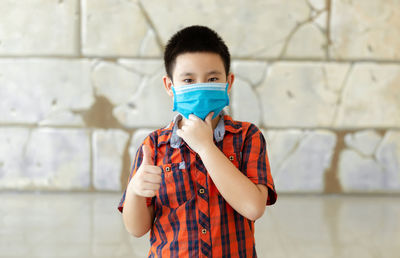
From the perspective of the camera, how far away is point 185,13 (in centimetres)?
293

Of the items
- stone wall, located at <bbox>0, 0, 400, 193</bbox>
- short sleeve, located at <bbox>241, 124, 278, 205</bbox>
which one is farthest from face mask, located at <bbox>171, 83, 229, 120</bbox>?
stone wall, located at <bbox>0, 0, 400, 193</bbox>

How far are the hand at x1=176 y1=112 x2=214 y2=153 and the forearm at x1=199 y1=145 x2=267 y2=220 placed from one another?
0.6 inches

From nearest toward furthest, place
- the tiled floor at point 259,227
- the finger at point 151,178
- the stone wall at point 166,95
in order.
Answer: the finger at point 151,178, the tiled floor at point 259,227, the stone wall at point 166,95

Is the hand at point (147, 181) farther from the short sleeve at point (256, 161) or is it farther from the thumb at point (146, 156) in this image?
the short sleeve at point (256, 161)

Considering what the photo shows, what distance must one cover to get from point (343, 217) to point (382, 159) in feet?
2.51

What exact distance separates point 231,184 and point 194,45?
0.33 meters

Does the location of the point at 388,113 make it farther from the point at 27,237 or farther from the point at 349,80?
the point at 27,237

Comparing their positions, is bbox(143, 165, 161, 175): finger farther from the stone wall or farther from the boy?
the stone wall

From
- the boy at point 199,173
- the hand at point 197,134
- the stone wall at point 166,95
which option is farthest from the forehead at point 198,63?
the stone wall at point 166,95

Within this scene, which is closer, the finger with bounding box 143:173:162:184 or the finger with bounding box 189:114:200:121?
the finger with bounding box 143:173:162:184

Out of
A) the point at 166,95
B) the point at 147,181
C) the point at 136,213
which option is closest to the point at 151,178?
the point at 147,181

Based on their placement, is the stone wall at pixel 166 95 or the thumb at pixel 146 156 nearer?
the thumb at pixel 146 156

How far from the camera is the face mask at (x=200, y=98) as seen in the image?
3.11ft

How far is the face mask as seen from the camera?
949 millimetres
